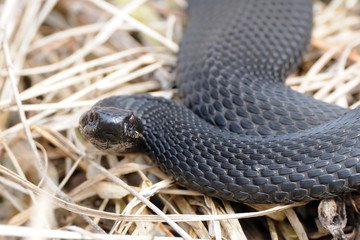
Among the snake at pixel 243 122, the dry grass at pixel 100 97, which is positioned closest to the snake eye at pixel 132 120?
the snake at pixel 243 122

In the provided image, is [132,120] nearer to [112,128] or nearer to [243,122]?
[112,128]

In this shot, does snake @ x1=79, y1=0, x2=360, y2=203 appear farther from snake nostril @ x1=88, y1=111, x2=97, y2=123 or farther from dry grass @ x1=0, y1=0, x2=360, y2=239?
dry grass @ x1=0, y1=0, x2=360, y2=239

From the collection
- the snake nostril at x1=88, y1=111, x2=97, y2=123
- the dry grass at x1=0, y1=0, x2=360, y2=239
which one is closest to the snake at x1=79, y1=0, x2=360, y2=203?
the snake nostril at x1=88, y1=111, x2=97, y2=123

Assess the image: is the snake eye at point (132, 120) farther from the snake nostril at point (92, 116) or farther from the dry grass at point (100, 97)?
the dry grass at point (100, 97)

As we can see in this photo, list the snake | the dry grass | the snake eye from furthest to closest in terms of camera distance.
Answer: the snake eye → the dry grass → the snake

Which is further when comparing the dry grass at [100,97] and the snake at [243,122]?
the dry grass at [100,97]
